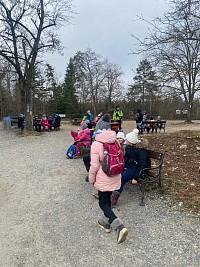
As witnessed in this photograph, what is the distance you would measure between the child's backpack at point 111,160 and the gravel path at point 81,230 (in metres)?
1.01

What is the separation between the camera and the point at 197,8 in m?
6.36

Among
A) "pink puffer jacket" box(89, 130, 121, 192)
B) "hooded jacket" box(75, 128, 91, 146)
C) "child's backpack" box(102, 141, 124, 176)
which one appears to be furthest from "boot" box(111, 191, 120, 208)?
"hooded jacket" box(75, 128, 91, 146)

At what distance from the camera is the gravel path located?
2.74 m

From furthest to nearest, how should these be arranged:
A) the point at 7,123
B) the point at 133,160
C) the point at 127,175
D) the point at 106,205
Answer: the point at 7,123 < the point at 133,160 < the point at 127,175 < the point at 106,205

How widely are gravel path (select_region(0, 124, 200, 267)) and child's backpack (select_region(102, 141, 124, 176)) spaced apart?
1006 mm

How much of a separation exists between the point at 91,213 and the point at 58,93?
1333 inches

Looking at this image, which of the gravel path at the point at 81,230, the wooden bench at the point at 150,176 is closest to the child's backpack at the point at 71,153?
the gravel path at the point at 81,230

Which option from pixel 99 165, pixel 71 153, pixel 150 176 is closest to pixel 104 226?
pixel 99 165

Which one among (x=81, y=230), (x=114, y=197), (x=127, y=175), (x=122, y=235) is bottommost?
(x=81, y=230)

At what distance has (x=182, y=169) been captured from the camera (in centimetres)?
594

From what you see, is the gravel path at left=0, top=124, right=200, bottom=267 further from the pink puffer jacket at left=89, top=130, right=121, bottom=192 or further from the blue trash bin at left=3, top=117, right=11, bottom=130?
the blue trash bin at left=3, top=117, right=11, bottom=130

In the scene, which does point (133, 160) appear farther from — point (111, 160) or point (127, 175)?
point (111, 160)

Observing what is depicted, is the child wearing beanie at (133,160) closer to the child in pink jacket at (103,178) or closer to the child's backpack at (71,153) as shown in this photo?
the child in pink jacket at (103,178)

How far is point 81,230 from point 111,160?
1.23m
